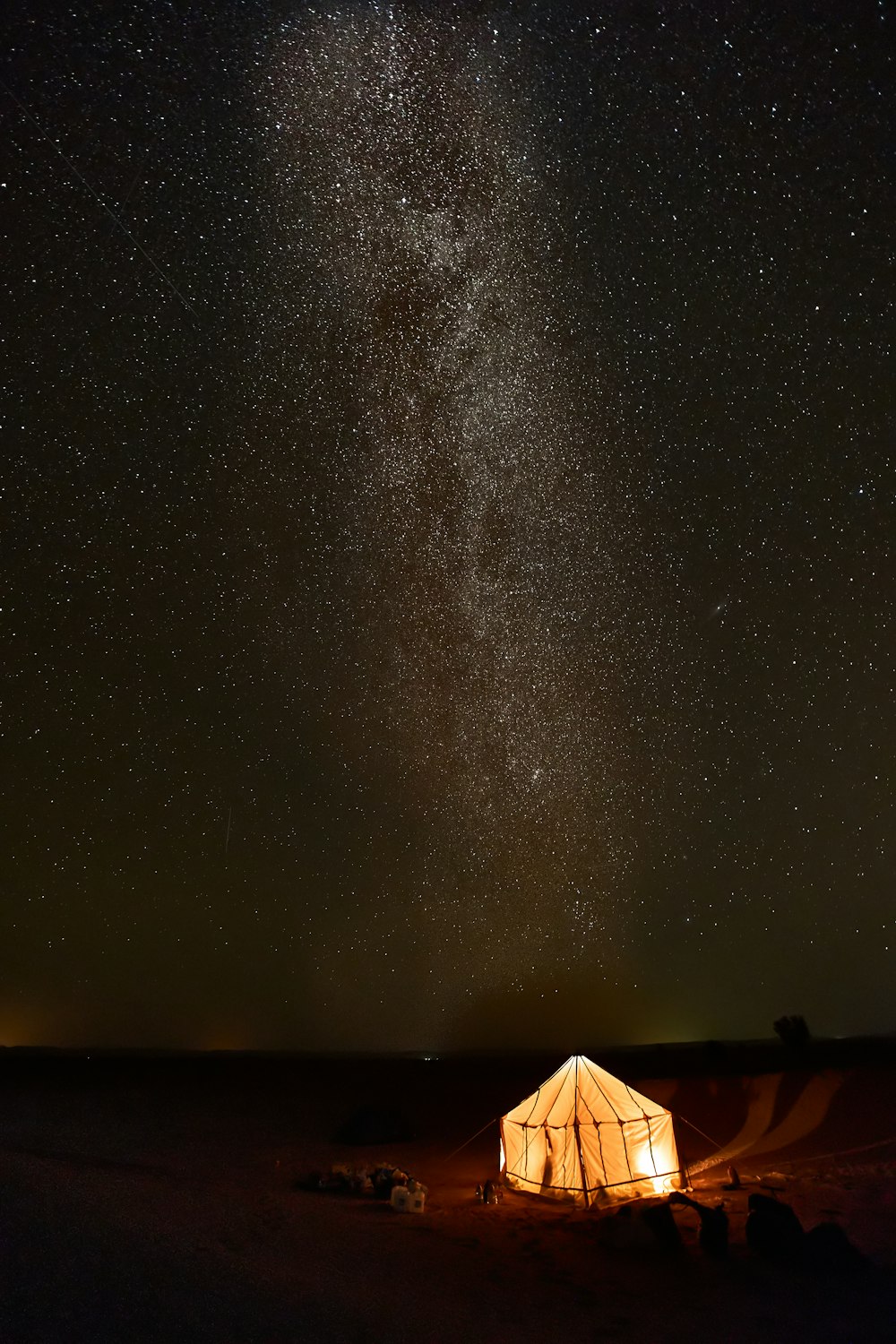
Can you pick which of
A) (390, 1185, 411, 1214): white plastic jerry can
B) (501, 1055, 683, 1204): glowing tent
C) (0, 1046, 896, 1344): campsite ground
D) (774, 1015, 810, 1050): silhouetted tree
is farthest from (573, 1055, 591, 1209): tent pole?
(774, 1015, 810, 1050): silhouetted tree

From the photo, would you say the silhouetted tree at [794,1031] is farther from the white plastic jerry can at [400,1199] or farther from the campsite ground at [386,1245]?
the white plastic jerry can at [400,1199]

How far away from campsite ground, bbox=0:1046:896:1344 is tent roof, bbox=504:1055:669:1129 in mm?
1183

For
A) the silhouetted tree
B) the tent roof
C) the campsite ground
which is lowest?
the campsite ground

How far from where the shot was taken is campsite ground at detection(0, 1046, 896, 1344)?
21.6 feet

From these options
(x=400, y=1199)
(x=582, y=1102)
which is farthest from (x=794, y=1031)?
(x=400, y=1199)

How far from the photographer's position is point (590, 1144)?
12383 millimetres

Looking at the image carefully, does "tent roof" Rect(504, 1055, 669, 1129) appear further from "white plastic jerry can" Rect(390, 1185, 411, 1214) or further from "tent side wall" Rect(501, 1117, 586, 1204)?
"white plastic jerry can" Rect(390, 1185, 411, 1214)

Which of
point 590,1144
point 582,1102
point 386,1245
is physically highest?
point 582,1102

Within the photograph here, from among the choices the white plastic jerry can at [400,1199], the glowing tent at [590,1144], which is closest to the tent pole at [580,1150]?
the glowing tent at [590,1144]

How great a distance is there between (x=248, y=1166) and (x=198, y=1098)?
9.88 m

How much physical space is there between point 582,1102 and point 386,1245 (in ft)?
14.5

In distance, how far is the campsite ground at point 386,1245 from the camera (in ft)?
21.6

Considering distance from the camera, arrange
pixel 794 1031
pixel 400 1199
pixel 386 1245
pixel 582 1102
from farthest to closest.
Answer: pixel 794 1031
pixel 582 1102
pixel 400 1199
pixel 386 1245

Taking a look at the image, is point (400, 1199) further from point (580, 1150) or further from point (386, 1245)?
point (580, 1150)
